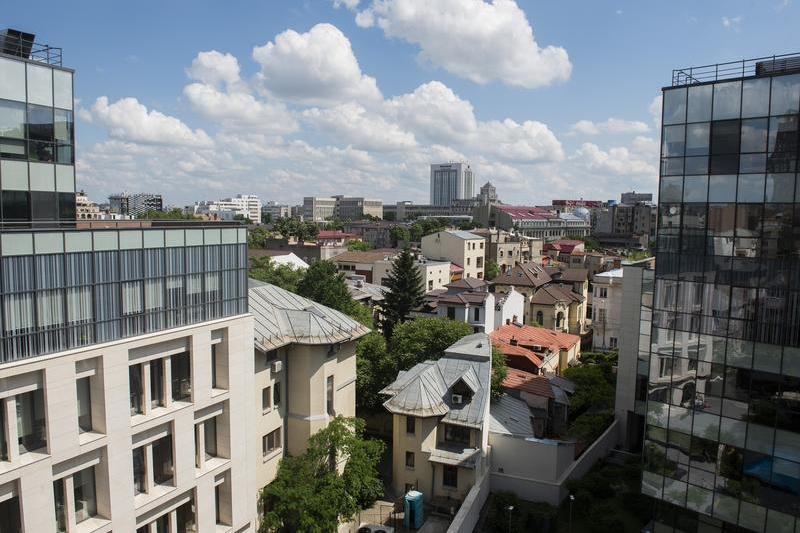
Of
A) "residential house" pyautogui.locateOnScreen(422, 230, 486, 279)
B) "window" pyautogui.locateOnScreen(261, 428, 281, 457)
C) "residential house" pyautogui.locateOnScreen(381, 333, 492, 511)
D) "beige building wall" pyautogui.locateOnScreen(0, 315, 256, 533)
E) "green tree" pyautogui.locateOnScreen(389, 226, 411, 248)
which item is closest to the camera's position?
"beige building wall" pyautogui.locateOnScreen(0, 315, 256, 533)

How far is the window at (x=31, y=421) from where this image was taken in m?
17.8

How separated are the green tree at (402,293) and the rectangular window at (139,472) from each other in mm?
42907

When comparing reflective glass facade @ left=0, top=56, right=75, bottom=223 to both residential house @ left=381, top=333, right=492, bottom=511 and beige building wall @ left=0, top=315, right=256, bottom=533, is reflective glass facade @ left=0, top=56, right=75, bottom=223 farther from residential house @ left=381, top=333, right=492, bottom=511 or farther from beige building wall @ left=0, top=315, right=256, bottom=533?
residential house @ left=381, top=333, right=492, bottom=511

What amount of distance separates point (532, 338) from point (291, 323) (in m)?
34.2

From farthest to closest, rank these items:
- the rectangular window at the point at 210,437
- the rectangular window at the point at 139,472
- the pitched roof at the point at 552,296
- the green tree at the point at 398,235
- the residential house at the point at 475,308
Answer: the green tree at the point at 398,235 → the pitched roof at the point at 552,296 → the residential house at the point at 475,308 → the rectangular window at the point at 210,437 → the rectangular window at the point at 139,472

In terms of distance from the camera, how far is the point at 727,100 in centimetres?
2291

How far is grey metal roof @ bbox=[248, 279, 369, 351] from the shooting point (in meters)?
28.6

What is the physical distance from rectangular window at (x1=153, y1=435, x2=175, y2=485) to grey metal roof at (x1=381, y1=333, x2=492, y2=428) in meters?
14.2

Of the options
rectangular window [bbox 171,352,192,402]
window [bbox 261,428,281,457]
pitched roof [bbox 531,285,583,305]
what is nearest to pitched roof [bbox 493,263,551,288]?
pitched roof [bbox 531,285,583,305]

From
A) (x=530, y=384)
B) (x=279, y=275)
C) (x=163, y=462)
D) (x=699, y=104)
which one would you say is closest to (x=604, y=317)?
(x=530, y=384)

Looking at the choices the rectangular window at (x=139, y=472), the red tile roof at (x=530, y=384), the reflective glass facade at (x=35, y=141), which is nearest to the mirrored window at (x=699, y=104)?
the red tile roof at (x=530, y=384)

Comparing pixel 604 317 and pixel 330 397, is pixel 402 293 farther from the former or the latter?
pixel 330 397

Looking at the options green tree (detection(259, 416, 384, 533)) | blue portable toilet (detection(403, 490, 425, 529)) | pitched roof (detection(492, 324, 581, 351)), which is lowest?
blue portable toilet (detection(403, 490, 425, 529))

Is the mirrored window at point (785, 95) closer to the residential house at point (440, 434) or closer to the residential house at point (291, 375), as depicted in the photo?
the residential house at point (440, 434)
